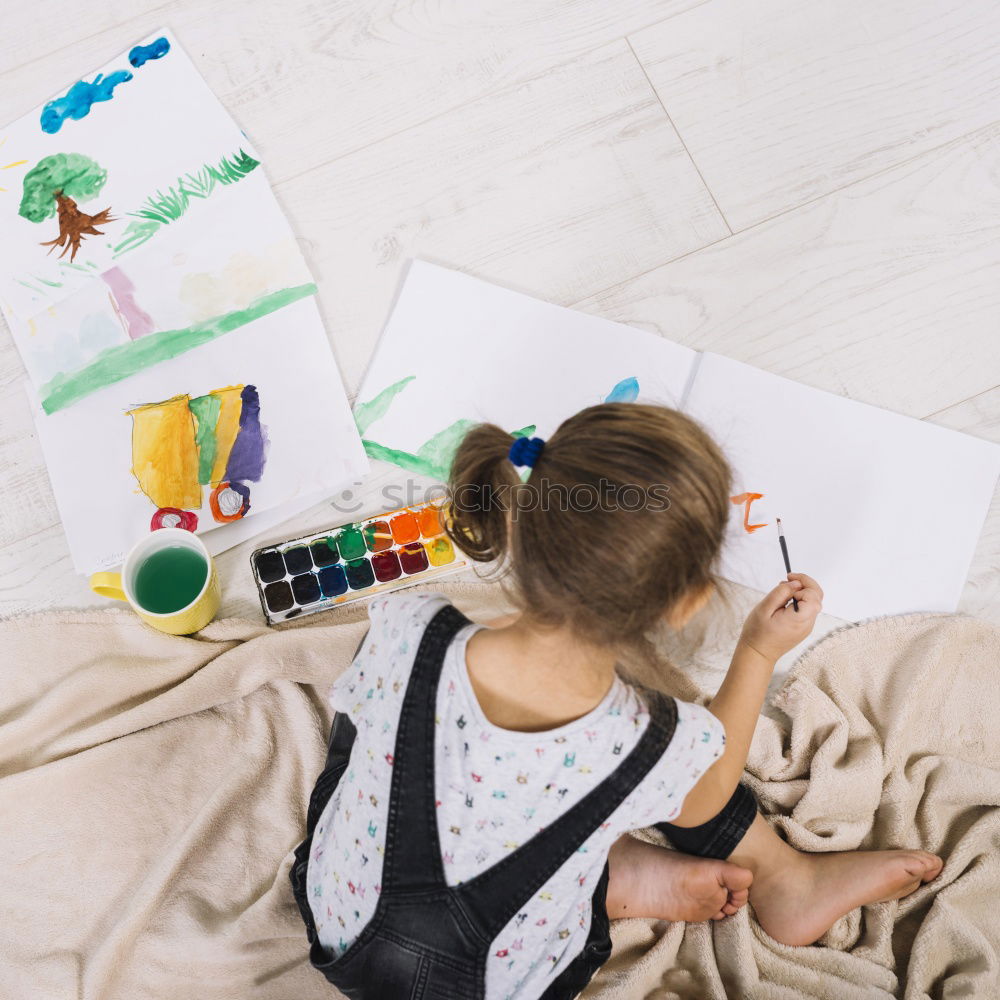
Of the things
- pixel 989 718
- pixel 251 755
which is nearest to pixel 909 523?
pixel 989 718

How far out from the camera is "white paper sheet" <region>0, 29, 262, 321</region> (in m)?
0.91

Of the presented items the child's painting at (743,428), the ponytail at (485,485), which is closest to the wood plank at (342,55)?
the child's painting at (743,428)

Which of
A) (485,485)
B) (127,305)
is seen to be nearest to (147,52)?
(127,305)

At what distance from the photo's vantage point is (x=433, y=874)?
0.58m

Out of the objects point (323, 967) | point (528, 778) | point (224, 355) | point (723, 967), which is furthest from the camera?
point (224, 355)

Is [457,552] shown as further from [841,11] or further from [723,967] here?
[841,11]

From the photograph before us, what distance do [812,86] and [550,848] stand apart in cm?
84

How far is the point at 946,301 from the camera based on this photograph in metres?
0.92

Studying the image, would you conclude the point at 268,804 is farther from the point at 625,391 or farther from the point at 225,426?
the point at 625,391

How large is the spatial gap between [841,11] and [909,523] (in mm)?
576

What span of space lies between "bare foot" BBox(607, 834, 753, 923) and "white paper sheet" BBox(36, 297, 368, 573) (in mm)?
455

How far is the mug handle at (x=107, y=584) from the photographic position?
2.66 ft

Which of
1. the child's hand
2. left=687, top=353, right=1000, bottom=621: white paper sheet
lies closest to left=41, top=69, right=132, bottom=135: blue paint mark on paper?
left=687, top=353, right=1000, bottom=621: white paper sheet

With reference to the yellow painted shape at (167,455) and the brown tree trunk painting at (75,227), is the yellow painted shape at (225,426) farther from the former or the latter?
the brown tree trunk painting at (75,227)
